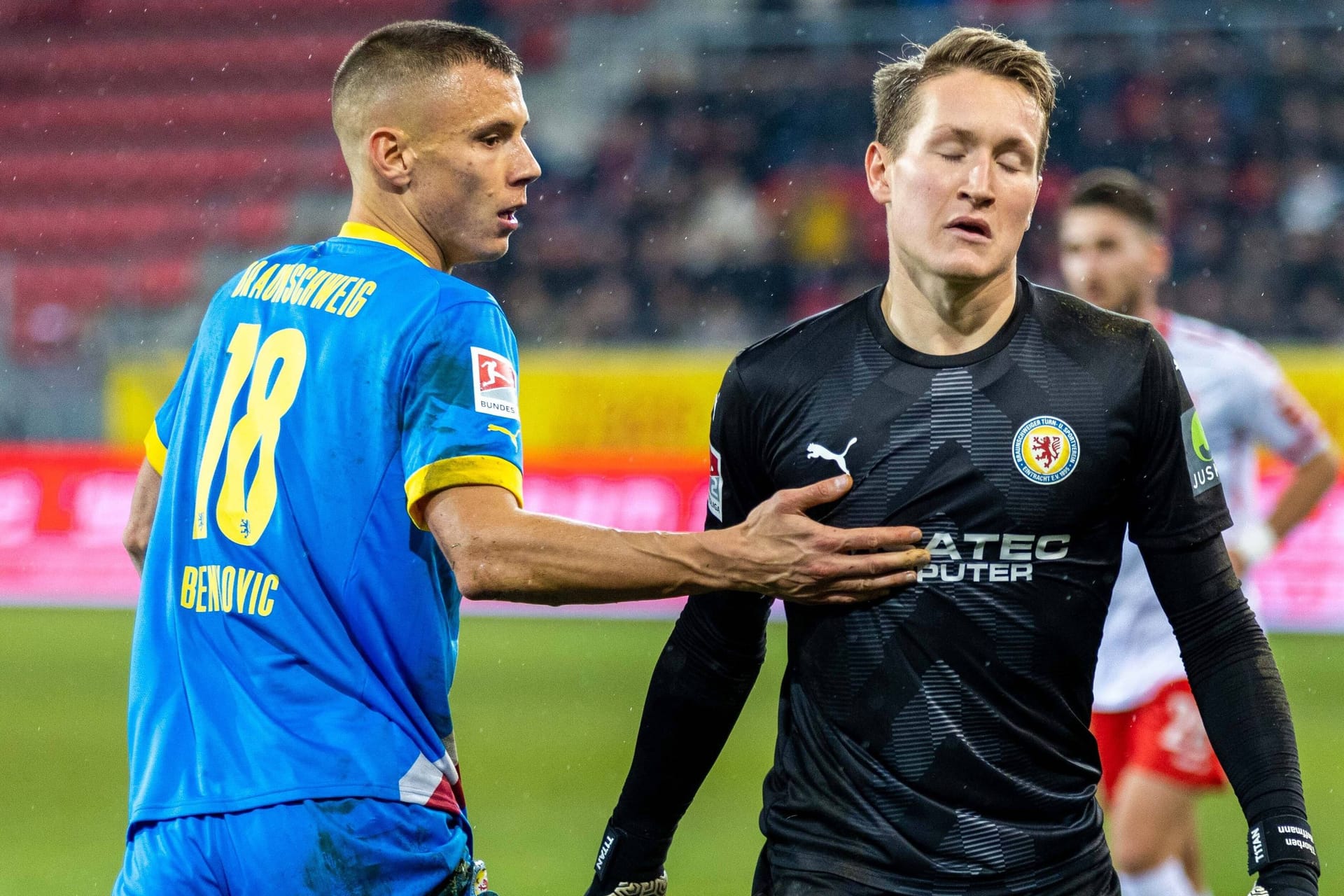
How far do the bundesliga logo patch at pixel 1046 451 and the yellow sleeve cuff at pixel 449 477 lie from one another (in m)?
0.82

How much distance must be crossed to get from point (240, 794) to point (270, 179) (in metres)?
17.0

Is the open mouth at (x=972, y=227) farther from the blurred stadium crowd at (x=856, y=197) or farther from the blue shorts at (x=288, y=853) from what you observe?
the blurred stadium crowd at (x=856, y=197)

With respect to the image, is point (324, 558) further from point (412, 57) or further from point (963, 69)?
point (963, 69)

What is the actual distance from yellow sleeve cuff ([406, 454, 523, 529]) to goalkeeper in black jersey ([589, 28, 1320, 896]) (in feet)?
1.70

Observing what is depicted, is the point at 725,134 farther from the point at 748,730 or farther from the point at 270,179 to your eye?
the point at 748,730

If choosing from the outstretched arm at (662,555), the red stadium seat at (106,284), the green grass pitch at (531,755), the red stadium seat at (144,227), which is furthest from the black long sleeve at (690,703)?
the red stadium seat at (144,227)

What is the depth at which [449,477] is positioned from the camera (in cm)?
237

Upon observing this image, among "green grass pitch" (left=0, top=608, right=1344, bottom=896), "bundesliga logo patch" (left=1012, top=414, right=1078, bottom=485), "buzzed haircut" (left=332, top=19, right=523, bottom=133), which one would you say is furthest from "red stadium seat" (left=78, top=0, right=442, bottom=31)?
"bundesliga logo patch" (left=1012, top=414, right=1078, bottom=485)

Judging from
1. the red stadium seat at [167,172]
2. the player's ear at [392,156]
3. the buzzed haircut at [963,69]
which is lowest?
the player's ear at [392,156]

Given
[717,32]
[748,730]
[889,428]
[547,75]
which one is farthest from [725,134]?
[889,428]

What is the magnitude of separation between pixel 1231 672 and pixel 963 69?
42.6 inches

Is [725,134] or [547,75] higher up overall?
[547,75]

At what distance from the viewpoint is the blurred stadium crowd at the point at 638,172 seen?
14.8 m

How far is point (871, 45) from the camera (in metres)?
15.2
